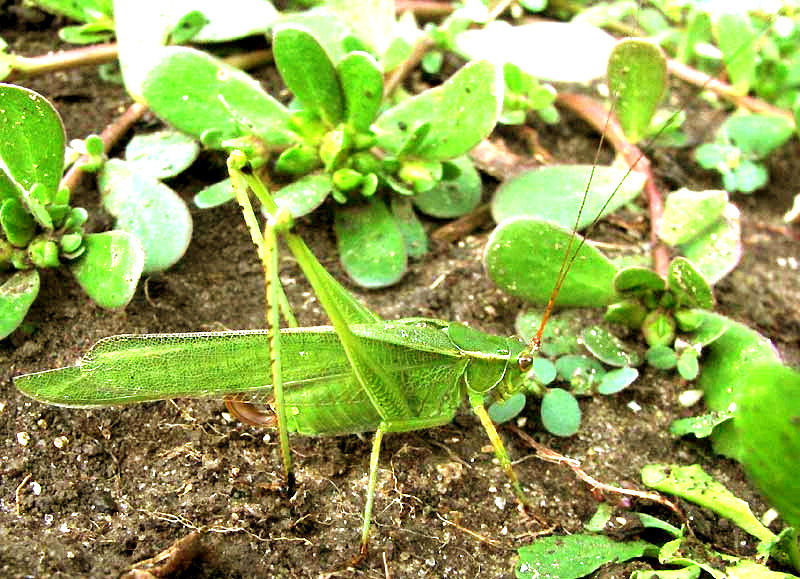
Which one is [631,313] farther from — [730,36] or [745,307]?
[730,36]

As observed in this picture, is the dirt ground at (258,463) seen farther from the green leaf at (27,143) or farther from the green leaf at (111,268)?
the green leaf at (27,143)

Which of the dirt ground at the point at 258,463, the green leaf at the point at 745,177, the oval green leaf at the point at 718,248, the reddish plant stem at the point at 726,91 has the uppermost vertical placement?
the reddish plant stem at the point at 726,91

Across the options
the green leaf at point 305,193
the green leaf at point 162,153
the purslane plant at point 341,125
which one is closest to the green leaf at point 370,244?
the purslane plant at point 341,125

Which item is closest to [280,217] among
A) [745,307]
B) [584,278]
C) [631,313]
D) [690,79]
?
[584,278]

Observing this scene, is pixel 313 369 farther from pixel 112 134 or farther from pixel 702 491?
pixel 112 134

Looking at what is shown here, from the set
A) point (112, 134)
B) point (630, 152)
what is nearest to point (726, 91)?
point (630, 152)

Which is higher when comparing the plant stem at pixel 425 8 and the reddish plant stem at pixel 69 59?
the plant stem at pixel 425 8
